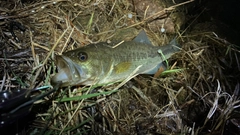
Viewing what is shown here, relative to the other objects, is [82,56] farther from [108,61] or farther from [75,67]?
[108,61]

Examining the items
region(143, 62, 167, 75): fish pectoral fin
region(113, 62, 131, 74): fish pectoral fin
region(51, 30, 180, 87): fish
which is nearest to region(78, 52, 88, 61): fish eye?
region(51, 30, 180, 87): fish

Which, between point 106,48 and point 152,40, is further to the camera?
point 152,40

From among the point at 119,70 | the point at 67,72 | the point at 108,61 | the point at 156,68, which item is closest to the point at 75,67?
the point at 67,72

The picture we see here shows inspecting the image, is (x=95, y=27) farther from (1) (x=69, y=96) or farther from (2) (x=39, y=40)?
(1) (x=69, y=96)

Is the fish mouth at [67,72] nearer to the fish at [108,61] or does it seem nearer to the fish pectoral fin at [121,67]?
the fish at [108,61]

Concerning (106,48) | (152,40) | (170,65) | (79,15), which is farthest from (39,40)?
(170,65)

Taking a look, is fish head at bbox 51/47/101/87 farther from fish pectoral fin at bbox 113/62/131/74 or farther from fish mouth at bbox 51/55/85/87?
fish pectoral fin at bbox 113/62/131/74

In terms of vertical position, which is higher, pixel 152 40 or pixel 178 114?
pixel 152 40
